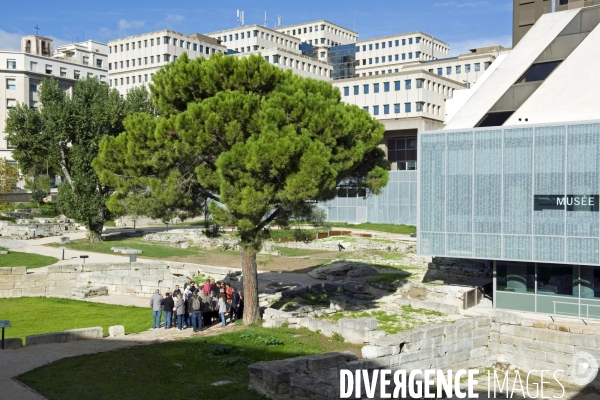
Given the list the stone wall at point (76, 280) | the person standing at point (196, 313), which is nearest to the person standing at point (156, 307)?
the person standing at point (196, 313)

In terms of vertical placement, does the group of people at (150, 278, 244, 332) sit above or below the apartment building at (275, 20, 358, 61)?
below

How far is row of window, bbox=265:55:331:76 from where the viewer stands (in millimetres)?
Answer: 88250

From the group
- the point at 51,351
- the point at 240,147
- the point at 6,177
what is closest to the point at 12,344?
the point at 51,351

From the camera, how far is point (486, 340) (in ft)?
77.4

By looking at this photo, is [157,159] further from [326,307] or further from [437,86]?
[437,86]

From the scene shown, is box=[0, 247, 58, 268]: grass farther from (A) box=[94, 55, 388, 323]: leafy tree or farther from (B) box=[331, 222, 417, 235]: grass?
(B) box=[331, 222, 417, 235]: grass

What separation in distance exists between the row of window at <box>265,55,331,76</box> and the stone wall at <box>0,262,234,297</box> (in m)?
58.2

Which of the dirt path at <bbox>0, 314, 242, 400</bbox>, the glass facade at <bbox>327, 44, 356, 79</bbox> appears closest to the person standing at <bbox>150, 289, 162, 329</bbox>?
the dirt path at <bbox>0, 314, 242, 400</bbox>

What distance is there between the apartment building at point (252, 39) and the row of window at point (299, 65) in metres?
19.3

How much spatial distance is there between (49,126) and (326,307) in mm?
32028

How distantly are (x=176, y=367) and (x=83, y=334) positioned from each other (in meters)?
5.21

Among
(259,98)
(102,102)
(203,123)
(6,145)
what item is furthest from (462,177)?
(6,145)

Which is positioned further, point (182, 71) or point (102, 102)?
point (102, 102)

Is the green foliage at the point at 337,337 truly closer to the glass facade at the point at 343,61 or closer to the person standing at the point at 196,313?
the person standing at the point at 196,313
